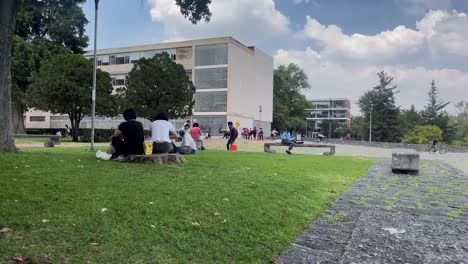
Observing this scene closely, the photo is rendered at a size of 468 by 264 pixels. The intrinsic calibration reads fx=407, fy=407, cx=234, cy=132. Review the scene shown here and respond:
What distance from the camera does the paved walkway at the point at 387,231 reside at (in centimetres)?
370

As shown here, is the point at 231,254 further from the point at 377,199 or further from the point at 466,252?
the point at 377,199

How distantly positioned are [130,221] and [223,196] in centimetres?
178

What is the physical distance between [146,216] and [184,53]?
59373 millimetres

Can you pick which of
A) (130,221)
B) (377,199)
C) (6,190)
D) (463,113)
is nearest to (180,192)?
(130,221)

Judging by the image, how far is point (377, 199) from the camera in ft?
22.0

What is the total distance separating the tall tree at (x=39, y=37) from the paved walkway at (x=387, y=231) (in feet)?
99.3

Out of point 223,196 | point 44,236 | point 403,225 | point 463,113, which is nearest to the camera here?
point 44,236

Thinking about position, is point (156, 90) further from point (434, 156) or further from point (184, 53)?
point (434, 156)

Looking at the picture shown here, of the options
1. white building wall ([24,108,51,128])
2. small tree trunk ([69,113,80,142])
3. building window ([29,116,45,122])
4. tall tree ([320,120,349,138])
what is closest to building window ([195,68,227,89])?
white building wall ([24,108,51,128])

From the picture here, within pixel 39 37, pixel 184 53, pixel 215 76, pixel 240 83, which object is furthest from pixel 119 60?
pixel 39 37

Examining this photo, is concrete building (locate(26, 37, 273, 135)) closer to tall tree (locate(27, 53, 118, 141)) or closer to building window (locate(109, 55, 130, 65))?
building window (locate(109, 55, 130, 65))

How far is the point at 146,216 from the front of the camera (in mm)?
4211

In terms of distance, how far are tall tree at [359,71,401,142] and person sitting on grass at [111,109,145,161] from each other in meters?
64.3

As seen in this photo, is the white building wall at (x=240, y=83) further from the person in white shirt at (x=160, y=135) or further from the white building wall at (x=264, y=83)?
the person in white shirt at (x=160, y=135)
